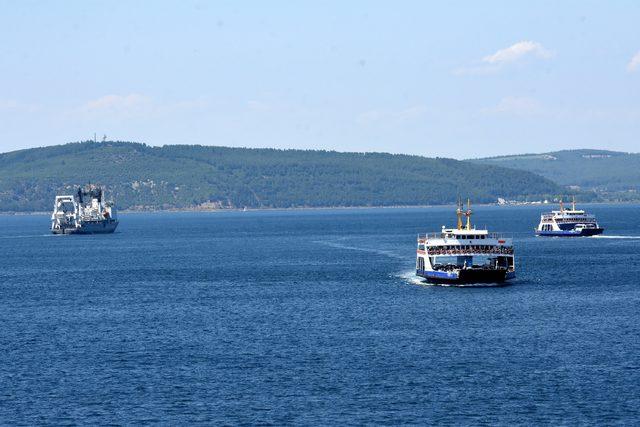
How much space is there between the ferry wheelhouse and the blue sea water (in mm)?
2918

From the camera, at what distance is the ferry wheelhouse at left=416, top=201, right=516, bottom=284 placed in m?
143

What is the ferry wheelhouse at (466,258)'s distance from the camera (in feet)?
469

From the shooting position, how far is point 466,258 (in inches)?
5851

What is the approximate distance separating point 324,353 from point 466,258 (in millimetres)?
59636

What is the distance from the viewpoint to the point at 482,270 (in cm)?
14225

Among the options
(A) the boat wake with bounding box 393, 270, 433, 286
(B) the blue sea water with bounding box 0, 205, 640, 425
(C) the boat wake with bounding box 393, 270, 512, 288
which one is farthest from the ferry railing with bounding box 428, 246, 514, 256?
(B) the blue sea water with bounding box 0, 205, 640, 425

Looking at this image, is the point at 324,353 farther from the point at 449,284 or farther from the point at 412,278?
the point at 412,278

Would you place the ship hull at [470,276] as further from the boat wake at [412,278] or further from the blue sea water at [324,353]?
the blue sea water at [324,353]

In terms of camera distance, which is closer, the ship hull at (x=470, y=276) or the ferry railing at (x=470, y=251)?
the ship hull at (x=470, y=276)

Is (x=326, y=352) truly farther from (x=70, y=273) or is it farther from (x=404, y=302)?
(x=70, y=273)

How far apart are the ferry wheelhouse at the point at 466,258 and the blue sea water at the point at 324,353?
2918mm

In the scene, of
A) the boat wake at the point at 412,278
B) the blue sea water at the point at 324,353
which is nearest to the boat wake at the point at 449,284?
the boat wake at the point at 412,278

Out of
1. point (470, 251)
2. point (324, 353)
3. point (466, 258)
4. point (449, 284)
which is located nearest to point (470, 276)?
point (449, 284)

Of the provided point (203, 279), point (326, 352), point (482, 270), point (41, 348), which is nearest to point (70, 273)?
point (203, 279)
